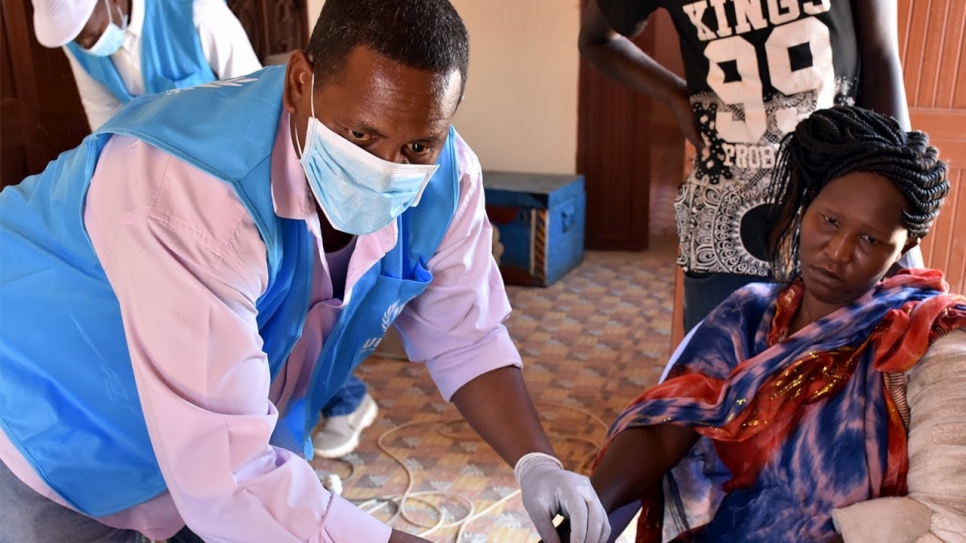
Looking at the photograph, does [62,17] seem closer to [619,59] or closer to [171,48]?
[171,48]

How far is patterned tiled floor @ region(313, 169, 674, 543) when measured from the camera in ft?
7.31

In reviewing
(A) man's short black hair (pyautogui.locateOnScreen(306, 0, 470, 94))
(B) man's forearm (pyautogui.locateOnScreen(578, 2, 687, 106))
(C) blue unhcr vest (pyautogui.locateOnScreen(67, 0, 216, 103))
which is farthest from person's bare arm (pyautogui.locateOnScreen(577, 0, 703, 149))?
(C) blue unhcr vest (pyautogui.locateOnScreen(67, 0, 216, 103))

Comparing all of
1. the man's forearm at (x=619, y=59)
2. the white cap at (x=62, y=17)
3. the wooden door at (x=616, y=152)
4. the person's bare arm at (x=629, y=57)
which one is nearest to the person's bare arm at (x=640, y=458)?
the person's bare arm at (x=629, y=57)

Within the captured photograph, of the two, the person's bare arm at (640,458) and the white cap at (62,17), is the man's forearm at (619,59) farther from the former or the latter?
the white cap at (62,17)

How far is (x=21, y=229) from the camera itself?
3.38 feet

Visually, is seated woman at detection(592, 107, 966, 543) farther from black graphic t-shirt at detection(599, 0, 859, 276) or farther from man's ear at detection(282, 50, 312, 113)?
man's ear at detection(282, 50, 312, 113)

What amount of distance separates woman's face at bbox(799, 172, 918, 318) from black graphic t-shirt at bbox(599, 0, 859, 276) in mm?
309

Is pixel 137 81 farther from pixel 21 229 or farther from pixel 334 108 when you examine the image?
pixel 334 108

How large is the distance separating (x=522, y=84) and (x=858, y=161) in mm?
3288

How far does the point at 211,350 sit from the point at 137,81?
5.46 feet

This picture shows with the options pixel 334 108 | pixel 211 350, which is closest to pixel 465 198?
pixel 334 108

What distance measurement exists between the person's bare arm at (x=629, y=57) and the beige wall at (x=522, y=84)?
2.41 metres

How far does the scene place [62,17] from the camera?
6.90ft

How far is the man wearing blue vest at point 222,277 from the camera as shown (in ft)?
2.91
